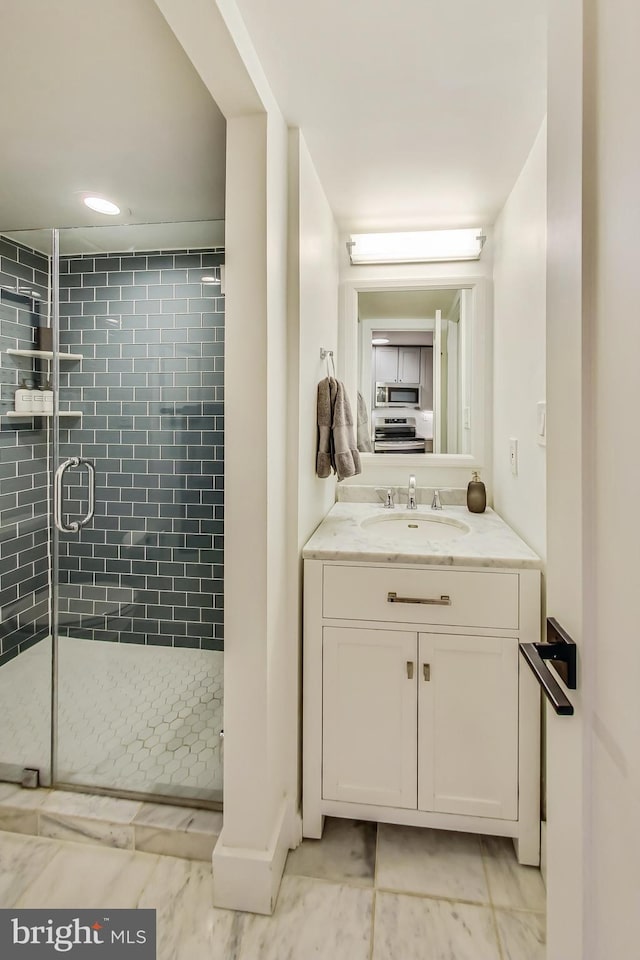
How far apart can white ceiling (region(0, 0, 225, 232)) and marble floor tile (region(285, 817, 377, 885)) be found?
2242 mm

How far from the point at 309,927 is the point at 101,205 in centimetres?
259

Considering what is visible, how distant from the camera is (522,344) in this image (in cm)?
174

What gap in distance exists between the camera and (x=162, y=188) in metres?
1.84

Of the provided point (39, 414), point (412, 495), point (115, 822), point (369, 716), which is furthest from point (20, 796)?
point (412, 495)

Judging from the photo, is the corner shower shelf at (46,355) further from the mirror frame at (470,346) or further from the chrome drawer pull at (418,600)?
the chrome drawer pull at (418,600)

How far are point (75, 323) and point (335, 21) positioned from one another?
1236mm

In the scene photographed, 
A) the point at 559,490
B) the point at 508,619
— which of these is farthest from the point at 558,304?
the point at 508,619

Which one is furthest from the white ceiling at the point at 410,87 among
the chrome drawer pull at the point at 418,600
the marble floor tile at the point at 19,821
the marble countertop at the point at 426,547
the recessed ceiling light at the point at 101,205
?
the marble floor tile at the point at 19,821

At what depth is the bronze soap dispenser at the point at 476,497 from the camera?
210 centimetres

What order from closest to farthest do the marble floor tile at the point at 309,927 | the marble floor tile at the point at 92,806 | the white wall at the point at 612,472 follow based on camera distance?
the white wall at the point at 612,472
the marble floor tile at the point at 309,927
the marble floor tile at the point at 92,806

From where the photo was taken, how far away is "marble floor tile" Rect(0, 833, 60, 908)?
1.36 metres

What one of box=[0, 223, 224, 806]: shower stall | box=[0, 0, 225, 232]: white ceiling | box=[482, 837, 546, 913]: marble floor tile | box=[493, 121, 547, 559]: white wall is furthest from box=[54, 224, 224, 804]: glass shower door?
box=[493, 121, 547, 559]: white wall

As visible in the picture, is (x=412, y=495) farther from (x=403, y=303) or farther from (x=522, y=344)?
(x=403, y=303)

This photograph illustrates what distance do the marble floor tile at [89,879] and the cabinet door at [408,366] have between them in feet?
6.89
